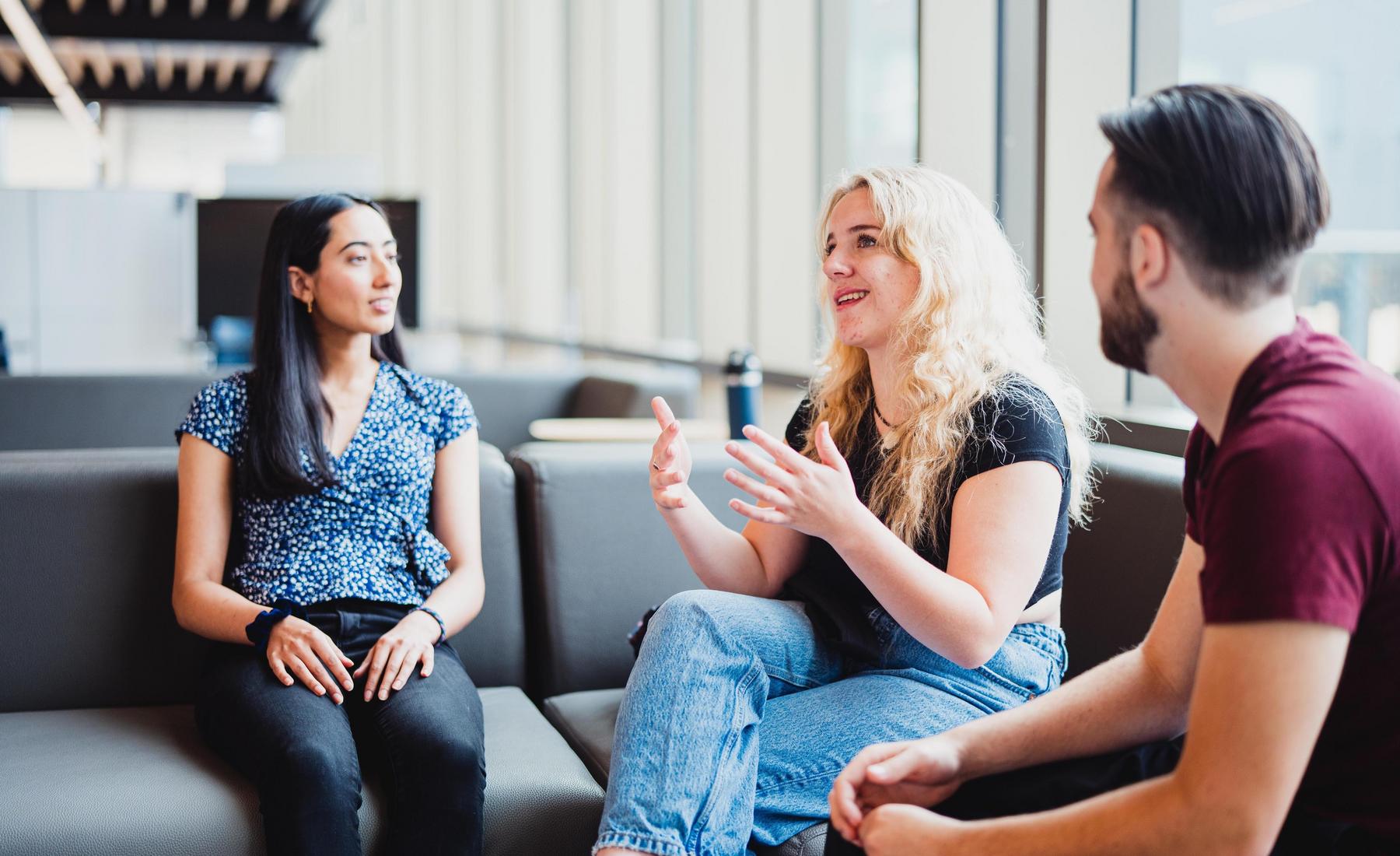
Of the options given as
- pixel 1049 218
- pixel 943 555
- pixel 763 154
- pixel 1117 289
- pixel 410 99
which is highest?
pixel 410 99

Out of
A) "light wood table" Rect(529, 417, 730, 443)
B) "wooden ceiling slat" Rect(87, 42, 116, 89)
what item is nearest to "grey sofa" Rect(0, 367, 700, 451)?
"light wood table" Rect(529, 417, 730, 443)

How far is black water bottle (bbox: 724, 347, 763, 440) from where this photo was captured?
2.88 metres

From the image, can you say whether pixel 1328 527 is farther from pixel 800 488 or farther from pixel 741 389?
pixel 741 389

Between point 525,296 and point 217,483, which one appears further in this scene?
point 525,296

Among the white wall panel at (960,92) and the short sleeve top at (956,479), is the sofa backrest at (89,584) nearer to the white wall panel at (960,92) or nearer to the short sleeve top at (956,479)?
the short sleeve top at (956,479)

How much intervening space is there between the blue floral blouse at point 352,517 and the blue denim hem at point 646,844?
0.68 m

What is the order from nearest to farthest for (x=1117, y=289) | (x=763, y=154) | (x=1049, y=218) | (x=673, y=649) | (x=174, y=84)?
(x=1117, y=289)
(x=673, y=649)
(x=1049, y=218)
(x=763, y=154)
(x=174, y=84)

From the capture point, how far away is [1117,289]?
1045 mm

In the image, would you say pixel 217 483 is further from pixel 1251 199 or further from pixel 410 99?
pixel 410 99

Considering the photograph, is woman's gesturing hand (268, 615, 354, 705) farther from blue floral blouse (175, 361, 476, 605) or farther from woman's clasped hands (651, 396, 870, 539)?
woman's clasped hands (651, 396, 870, 539)

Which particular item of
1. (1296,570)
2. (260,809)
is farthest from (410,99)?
(1296,570)

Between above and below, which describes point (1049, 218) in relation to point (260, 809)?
above

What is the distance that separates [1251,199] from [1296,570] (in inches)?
11.2

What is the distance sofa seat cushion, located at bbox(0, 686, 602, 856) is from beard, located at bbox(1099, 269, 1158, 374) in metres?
1.01
